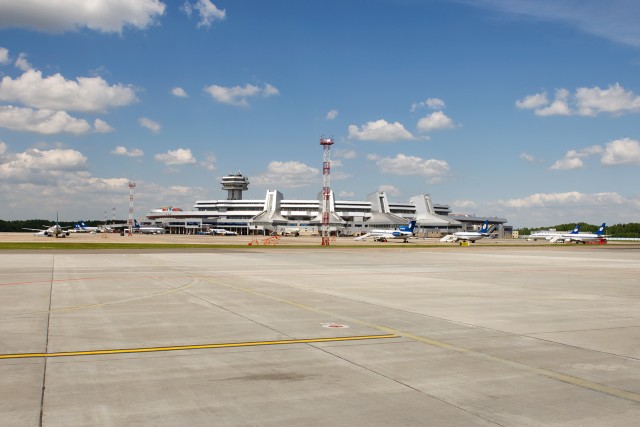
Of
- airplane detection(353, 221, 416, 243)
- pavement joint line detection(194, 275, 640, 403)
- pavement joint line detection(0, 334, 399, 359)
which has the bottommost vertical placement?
pavement joint line detection(0, 334, 399, 359)

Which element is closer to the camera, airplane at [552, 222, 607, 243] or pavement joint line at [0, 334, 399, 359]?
pavement joint line at [0, 334, 399, 359]

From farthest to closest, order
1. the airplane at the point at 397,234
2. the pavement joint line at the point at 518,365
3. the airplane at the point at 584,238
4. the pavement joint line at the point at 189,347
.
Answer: the airplane at the point at 584,238
the airplane at the point at 397,234
the pavement joint line at the point at 189,347
the pavement joint line at the point at 518,365

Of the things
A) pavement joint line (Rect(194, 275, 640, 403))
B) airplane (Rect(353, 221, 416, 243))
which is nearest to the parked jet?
airplane (Rect(353, 221, 416, 243))

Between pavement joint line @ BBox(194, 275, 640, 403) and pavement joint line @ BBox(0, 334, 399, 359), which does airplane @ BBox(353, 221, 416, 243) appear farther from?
pavement joint line @ BBox(0, 334, 399, 359)

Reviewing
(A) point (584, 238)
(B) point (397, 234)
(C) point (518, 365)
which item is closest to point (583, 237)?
(A) point (584, 238)

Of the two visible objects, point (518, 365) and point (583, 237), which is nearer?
point (518, 365)

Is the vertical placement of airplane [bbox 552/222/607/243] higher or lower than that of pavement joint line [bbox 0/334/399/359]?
higher

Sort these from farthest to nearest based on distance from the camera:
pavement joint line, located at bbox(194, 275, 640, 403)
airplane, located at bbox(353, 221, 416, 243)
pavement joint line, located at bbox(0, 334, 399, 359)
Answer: airplane, located at bbox(353, 221, 416, 243), pavement joint line, located at bbox(0, 334, 399, 359), pavement joint line, located at bbox(194, 275, 640, 403)

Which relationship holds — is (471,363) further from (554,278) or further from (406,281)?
(554,278)

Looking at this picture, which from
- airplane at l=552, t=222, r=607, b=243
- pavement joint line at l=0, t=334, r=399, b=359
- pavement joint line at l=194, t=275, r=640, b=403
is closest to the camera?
pavement joint line at l=194, t=275, r=640, b=403

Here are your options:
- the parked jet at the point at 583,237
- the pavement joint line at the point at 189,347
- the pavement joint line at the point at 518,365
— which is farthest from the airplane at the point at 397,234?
the pavement joint line at the point at 189,347

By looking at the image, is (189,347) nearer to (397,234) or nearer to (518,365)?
(518,365)

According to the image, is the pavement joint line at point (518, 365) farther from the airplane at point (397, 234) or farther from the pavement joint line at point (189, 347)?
the airplane at point (397, 234)

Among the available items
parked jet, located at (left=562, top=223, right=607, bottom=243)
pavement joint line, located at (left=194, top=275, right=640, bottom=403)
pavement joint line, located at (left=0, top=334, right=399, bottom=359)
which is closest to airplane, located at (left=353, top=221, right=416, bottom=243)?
parked jet, located at (left=562, top=223, right=607, bottom=243)
